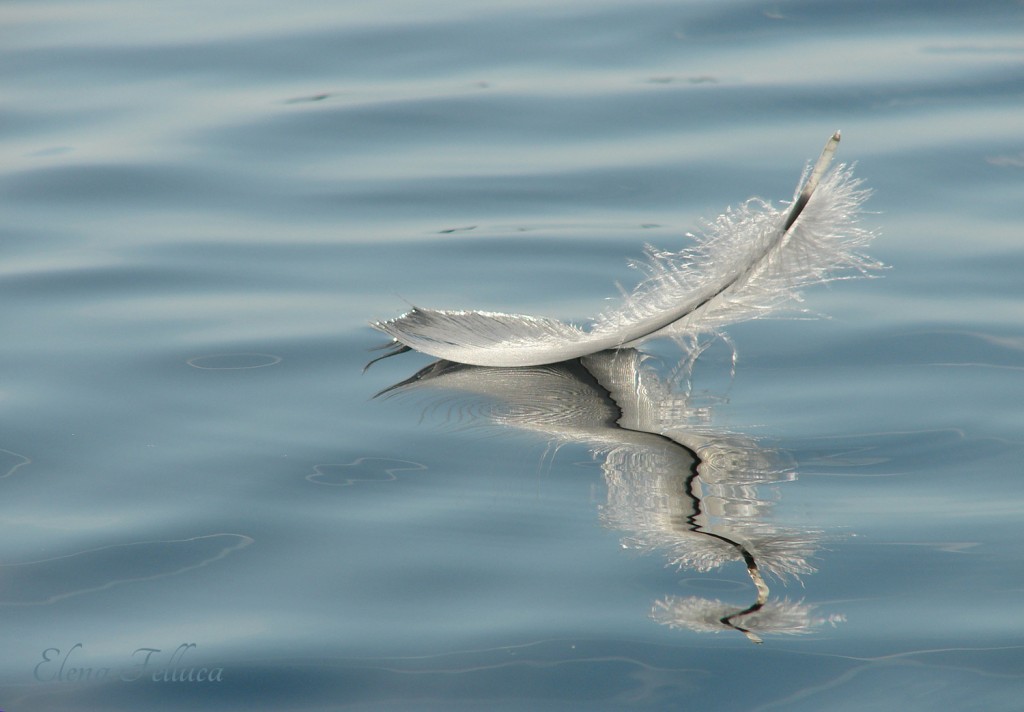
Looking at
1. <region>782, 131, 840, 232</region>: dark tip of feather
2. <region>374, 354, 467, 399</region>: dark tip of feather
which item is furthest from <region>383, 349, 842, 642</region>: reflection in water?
<region>782, 131, 840, 232</region>: dark tip of feather

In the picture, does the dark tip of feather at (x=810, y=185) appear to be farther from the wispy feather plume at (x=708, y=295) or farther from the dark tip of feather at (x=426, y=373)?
the dark tip of feather at (x=426, y=373)

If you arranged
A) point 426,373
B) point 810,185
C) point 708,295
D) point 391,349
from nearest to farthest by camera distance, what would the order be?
point 810,185, point 708,295, point 426,373, point 391,349

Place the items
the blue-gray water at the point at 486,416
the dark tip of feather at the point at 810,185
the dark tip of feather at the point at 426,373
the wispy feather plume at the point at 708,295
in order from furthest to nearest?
the dark tip of feather at the point at 426,373 < the wispy feather plume at the point at 708,295 < the dark tip of feather at the point at 810,185 < the blue-gray water at the point at 486,416

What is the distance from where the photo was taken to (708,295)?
2.10 m

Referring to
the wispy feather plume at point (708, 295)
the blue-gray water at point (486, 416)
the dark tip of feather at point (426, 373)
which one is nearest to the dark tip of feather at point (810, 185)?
the wispy feather plume at point (708, 295)

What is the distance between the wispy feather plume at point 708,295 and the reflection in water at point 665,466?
0.04 meters

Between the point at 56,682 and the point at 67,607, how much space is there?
6.0 inches

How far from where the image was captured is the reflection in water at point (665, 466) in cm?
162

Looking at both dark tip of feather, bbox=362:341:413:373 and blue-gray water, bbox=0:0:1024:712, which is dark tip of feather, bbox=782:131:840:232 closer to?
blue-gray water, bbox=0:0:1024:712

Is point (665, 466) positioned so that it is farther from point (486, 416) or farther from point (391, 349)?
point (391, 349)

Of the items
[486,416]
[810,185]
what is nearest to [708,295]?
[810,185]

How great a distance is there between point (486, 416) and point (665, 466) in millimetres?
336

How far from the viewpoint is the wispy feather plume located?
200 cm

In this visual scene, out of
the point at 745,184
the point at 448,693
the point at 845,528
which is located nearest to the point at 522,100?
the point at 745,184
